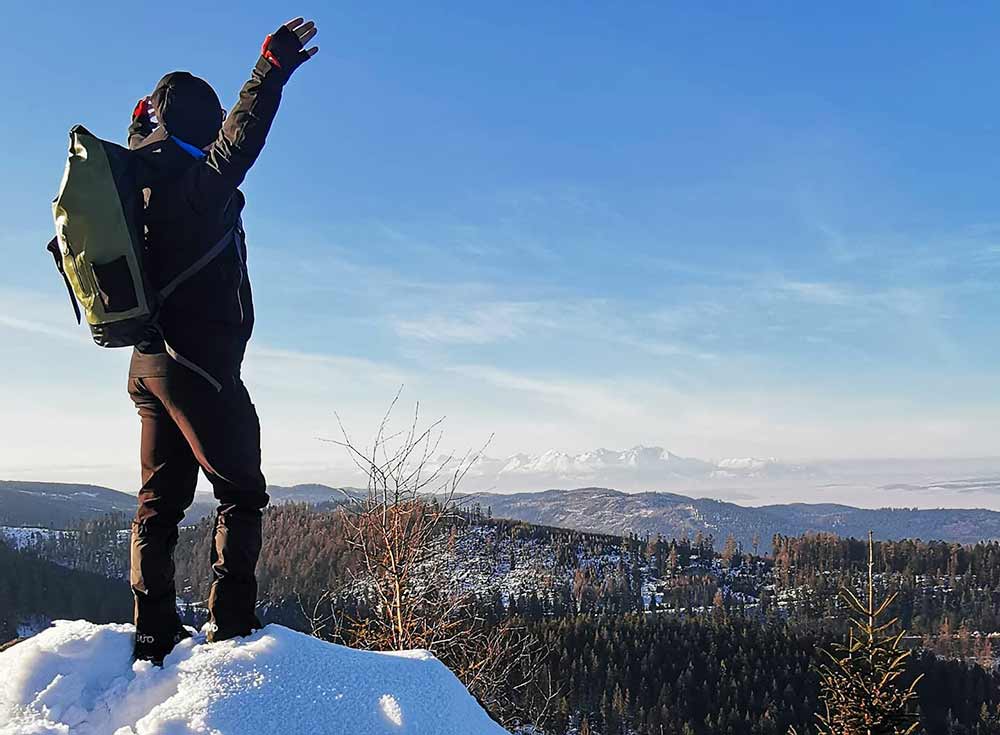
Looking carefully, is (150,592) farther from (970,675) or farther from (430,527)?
(970,675)

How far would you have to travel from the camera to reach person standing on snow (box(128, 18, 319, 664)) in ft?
12.1

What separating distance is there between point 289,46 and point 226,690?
2.70 metres

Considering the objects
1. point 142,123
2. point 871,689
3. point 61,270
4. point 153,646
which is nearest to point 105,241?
point 61,270

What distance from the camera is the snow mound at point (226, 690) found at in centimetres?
316

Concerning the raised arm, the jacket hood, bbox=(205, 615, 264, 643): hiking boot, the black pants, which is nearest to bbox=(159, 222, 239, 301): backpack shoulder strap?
the raised arm

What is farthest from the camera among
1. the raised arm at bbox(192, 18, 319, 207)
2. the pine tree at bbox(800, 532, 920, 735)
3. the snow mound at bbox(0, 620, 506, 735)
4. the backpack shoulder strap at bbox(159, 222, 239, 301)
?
the pine tree at bbox(800, 532, 920, 735)

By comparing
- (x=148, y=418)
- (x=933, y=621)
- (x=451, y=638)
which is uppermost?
(x=148, y=418)

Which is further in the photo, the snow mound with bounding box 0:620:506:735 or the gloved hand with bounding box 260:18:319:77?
the gloved hand with bounding box 260:18:319:77

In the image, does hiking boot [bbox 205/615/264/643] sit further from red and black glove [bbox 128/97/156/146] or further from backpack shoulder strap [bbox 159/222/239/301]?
red and black glove [bbox 128/97/156/146]

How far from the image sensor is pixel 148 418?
3.98 m

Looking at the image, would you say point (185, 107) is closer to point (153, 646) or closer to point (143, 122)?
point (143, 122)

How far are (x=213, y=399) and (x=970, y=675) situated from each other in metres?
149

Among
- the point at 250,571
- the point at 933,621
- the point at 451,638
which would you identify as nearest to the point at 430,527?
the point at 451,638

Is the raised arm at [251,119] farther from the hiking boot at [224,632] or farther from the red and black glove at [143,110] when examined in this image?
the hiking boot at [224,632]
